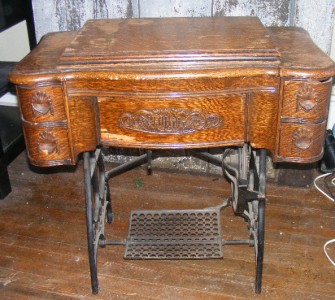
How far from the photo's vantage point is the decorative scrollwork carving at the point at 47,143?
150 cm

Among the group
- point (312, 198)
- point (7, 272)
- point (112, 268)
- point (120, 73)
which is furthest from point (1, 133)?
point (312, 198)

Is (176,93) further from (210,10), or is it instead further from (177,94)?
(210,10)

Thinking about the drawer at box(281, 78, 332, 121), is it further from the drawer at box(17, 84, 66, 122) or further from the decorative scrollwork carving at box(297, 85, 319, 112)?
the drawer at box(17, 84, 66, 122)

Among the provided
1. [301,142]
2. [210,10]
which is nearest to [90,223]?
[301,142]

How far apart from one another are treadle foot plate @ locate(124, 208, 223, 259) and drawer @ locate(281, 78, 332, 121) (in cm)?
70

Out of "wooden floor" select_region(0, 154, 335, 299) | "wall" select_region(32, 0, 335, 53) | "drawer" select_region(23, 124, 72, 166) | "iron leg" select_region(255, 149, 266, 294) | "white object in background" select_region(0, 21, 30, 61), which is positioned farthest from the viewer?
"white object in background" select_region(0, 21, 30, 61)

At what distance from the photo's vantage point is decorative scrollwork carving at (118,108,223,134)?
4.80 ft

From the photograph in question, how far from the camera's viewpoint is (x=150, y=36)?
160 centimetres

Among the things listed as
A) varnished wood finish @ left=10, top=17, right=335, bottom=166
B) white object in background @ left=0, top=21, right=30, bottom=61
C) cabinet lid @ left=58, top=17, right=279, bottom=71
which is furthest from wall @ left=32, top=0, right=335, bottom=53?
varnished wood finish @ left=10, top=17, right=335, bottom=166

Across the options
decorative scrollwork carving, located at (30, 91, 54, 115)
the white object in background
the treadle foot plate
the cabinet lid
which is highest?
the cabinet lid

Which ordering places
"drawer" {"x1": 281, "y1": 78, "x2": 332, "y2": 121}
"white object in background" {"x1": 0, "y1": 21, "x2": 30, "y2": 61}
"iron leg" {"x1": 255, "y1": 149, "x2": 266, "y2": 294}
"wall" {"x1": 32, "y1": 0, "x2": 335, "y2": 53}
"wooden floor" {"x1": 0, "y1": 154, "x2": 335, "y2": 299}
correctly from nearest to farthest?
"drawer" {"x1": 281, "y1": 78, "x2": 332, "y2": 121}
"iron leg" {"x1": 255, "y1": 149, "x2": 266, "y2": 294}
"wooden floor" {"x1": 0, "y1": 154, "x2": 335, "y2": 299}
"wall" {"x1": 32, "y1": 0, "x2": 335, "y2": 53}
"white object in background" {"x1": 0, "y1": 21, "x2": 30, "y2": 61}

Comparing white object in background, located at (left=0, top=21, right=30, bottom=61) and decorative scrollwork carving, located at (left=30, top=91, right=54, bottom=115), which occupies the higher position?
decorative scrollwork carving, located at (left=30, top=91, right=54, bottom=115)

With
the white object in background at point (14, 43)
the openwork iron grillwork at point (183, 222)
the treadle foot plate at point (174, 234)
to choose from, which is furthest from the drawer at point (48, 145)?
the white object in background at point (14, 43)

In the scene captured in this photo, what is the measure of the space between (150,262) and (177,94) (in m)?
0.83
